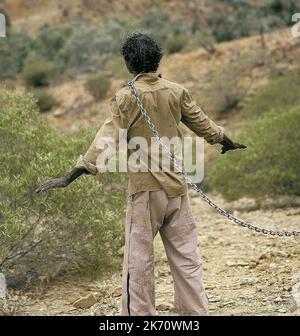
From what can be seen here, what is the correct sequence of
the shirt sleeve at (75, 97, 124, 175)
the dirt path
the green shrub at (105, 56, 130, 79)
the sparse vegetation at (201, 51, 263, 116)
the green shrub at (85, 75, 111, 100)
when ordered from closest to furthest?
the shirt sleeve at (75, 97, 124, 175) → the dirt path → the sparse vegetation at (201, 51, 263, 116) → the green shrub at (85, 75, 111, 100) → the green shrub at (105, 56, 130, 79)

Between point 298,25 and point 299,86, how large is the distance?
21.0 ft

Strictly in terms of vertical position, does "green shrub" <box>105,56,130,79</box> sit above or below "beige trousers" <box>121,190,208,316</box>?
above

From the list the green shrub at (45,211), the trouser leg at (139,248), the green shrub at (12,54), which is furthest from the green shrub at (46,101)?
the trouser leg at (139,248)

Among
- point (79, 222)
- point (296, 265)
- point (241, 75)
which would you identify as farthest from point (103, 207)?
point (241, 75)

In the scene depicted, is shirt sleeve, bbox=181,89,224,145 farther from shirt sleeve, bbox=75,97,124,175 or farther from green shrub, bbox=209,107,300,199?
green shrub, bbox=209,107,300,199

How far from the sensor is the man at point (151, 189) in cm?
382

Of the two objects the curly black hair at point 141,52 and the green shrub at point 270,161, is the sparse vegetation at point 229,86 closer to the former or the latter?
the green shrub at point 270,161

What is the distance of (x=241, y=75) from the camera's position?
65.4 ft

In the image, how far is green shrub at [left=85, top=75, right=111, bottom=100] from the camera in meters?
21.3

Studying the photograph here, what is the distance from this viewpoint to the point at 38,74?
23703 mm

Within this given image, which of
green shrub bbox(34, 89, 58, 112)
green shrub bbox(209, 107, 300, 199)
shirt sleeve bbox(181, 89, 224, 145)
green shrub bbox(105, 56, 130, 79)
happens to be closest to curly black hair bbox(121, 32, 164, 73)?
shirt sleeve bbox(181, 89, 224, 145)

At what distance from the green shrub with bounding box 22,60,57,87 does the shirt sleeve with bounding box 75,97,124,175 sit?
2022 centimetres

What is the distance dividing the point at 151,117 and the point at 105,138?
268 millimetres
